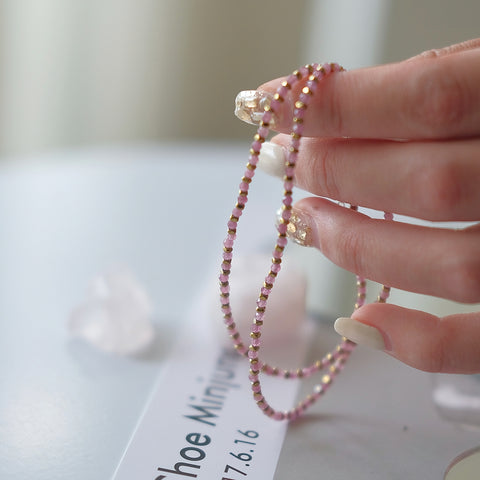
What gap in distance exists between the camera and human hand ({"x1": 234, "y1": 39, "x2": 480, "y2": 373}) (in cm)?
38

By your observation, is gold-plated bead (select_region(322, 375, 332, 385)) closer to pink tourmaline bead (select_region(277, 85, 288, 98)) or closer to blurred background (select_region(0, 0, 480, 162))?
pink tourmaline bead (select_region(277, 85, 288, 98))

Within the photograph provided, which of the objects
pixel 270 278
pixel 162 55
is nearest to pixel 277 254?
pixel 270 278

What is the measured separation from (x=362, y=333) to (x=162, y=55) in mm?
1765

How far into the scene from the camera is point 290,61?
2.07 m

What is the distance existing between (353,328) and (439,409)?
0.15 meters

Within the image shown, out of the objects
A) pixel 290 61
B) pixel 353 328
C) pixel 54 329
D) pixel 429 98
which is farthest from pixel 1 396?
pixel 290 61

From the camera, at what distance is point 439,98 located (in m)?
0.38

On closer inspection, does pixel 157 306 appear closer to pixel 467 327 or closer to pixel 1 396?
pixel 1 396

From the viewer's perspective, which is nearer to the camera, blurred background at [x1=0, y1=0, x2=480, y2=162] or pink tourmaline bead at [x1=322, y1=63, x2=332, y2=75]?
pink tourmaline bead at [x1=322, y1=63, x2=332, y2=75]

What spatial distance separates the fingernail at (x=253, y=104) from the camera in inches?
16.7

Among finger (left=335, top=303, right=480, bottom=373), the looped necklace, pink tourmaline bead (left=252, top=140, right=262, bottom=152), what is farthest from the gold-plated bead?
pink tourmaline bead (left=252, top=140, right=262, bottom=152)

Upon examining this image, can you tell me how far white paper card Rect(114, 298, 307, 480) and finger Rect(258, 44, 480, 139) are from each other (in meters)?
0.23

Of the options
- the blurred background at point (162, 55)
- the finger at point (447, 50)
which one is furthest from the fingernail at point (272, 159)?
the blurred background at point (162, 55)

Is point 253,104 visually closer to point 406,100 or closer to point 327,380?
point 406,100
